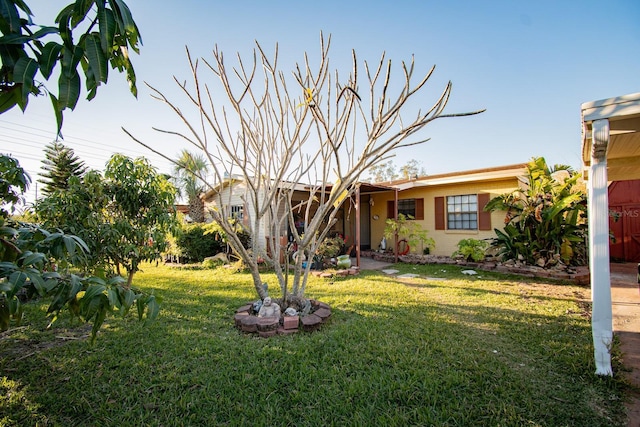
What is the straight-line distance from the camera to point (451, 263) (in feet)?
30.4

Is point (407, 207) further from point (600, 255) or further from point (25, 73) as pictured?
point (25, 73)

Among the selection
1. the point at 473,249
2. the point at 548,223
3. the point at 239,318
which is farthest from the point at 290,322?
the point at 548,223

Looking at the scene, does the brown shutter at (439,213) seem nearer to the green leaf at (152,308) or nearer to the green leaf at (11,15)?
the green leaf at (152,308)

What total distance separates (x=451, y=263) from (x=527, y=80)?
5776mm

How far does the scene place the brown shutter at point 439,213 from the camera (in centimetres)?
1084

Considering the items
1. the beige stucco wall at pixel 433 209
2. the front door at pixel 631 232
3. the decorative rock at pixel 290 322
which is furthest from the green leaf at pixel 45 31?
the front door at pixel 631 232

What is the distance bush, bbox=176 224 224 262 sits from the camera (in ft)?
34.9

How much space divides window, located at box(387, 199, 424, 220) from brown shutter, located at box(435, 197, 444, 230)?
24.9 inches

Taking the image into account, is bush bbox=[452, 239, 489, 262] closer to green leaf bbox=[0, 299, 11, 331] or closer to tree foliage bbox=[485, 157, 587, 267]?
tree foliage bbox=[485, 157, 587, 267]

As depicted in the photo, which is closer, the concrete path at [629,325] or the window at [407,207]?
the concrete path at [629,325]

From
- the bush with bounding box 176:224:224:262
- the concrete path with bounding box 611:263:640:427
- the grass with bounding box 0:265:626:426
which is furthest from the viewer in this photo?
the bush with bounding box 176:224:224:262

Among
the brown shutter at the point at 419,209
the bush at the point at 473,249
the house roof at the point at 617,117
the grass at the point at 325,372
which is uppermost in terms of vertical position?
the house roof at the point at 617,117

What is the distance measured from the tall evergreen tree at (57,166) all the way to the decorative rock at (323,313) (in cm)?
1812

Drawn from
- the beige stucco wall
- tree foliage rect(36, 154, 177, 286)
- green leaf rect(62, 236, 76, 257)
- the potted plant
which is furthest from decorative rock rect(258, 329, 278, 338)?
the beige stucco wall
